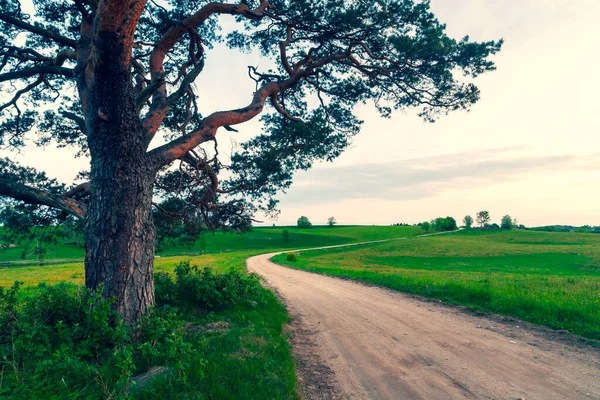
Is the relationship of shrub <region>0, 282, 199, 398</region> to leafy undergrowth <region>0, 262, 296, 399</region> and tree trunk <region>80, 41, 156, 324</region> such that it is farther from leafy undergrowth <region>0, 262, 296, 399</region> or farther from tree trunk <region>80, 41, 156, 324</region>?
tree trunk <region>80, 41, 156, 324</region>

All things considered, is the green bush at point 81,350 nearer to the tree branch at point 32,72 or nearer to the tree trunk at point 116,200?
the tree trunk at point 116,200

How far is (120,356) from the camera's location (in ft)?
14.0

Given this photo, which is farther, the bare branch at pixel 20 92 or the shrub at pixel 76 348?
the bare branch at pixel 20 92

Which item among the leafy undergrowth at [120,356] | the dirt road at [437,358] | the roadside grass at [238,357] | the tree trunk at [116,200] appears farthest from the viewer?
the tree trunk at [116,200]

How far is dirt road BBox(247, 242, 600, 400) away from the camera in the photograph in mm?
4453

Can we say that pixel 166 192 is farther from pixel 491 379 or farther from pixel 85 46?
pixel 491 379

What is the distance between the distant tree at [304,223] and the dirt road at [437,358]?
424ft

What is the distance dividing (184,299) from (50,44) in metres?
8.54

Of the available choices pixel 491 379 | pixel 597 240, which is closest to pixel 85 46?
pixel 491 379

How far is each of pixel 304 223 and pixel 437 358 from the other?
13322 centimetres

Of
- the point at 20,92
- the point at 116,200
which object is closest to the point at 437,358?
the point at 116,200

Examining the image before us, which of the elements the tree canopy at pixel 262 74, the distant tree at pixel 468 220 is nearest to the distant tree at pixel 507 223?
the distant tree at pixel 468 220

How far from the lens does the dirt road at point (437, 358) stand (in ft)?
14.6

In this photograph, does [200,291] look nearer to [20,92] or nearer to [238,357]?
[238,357]
